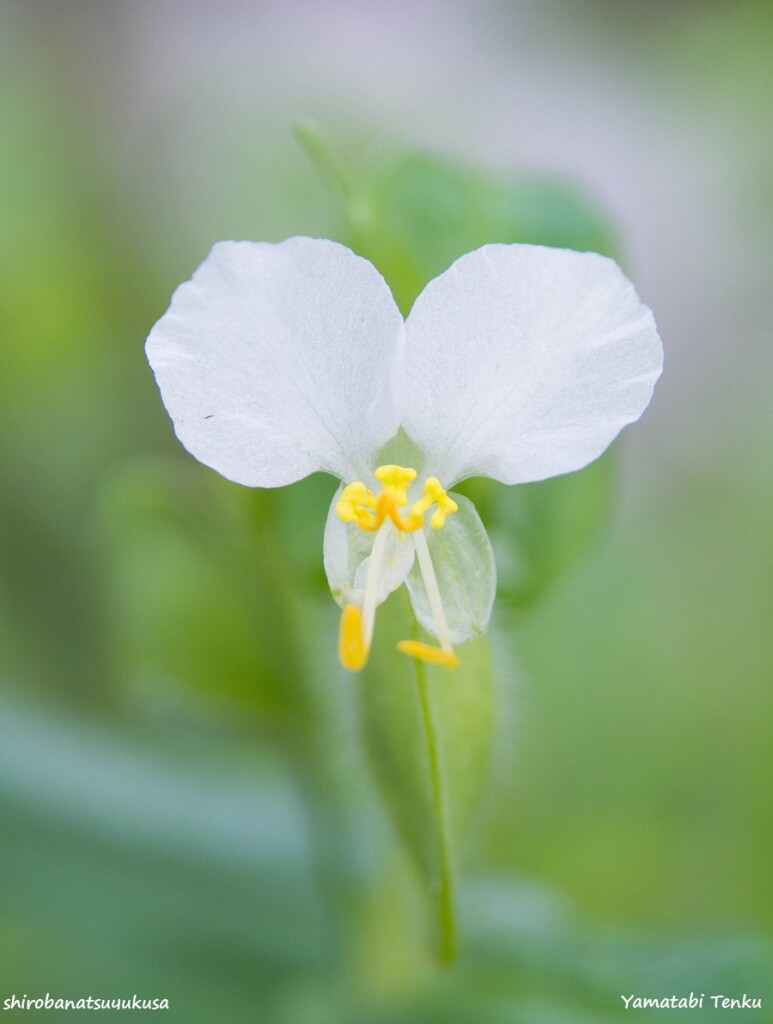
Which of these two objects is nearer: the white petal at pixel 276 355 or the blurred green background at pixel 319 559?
the white petal at pixel 276 355

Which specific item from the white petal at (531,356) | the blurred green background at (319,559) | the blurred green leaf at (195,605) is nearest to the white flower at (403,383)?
the white petal at (531,356)

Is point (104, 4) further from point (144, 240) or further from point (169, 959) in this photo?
point (169, 959)

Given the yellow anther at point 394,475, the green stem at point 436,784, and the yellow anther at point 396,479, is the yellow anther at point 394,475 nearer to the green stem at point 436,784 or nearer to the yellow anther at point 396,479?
the yellow anther at point 396,479

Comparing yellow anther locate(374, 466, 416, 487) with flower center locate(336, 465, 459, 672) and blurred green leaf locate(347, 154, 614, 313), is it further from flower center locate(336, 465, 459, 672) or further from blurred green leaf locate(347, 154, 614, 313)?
blurred green leaf locate(347, 154, 614, 313)

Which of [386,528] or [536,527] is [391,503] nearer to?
[386,528]

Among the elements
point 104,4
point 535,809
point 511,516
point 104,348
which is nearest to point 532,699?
point 535,809

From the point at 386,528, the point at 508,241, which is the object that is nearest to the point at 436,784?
the point at 386,528
